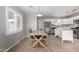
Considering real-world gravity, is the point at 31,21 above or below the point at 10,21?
above

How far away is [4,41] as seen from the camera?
410cm

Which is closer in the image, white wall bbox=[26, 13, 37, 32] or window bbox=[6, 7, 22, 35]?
window bbox=[6, 7, 22, 35]

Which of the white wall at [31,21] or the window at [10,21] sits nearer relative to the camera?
the window at [10,21]

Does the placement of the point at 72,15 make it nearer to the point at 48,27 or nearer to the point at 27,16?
the point at 48,27

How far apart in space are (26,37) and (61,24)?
4.19 metres

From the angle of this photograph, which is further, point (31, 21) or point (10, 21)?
point (31, 21)
